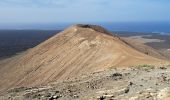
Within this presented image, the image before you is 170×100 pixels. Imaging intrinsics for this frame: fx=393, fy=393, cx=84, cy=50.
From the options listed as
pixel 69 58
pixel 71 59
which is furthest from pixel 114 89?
pixel 69 58

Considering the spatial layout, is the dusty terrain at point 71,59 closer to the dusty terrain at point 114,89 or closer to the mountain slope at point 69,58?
the mountain slope at point 69,58

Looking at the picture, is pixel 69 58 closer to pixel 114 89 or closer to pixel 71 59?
pixel 71 59

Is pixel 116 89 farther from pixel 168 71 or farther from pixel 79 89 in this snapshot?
pixel 168 71

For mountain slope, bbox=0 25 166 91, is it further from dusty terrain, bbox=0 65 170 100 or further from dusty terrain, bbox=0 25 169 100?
dusty terrain, bbox=0 65 170 100

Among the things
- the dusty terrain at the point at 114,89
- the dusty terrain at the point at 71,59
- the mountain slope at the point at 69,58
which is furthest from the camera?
the mountain slope at the point at 69,58

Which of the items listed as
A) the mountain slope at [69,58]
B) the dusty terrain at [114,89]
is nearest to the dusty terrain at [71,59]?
the mountain slope at [69,58]

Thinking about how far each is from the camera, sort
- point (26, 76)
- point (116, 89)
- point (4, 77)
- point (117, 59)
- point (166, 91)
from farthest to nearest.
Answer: point (4, 77), point (26, 76), point (117, 59), point (116, 89), point (166, 91)

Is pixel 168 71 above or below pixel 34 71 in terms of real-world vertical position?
above

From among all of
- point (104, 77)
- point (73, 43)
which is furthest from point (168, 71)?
point (73, 43)
